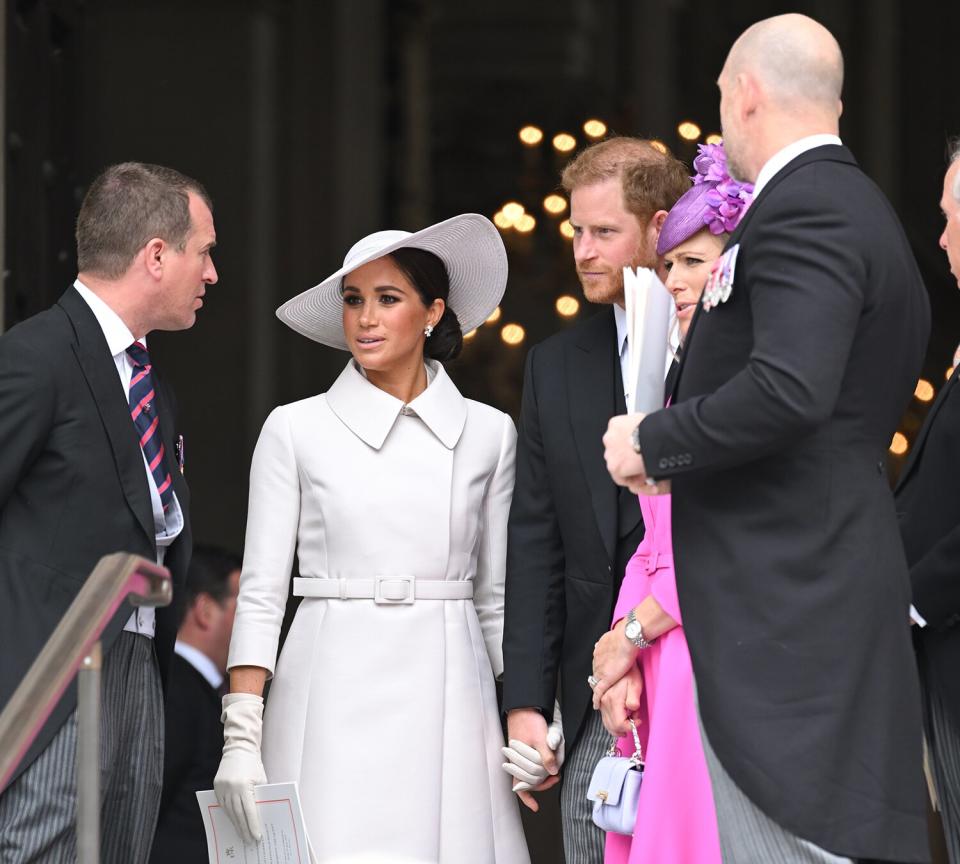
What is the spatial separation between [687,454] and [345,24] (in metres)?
7.49

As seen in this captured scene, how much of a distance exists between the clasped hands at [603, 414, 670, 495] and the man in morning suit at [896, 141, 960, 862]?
31.8 inches

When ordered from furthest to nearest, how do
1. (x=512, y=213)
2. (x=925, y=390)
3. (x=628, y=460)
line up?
(x=512, y=213), (x=925, y=390), (x=628, y=460)

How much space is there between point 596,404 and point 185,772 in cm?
170

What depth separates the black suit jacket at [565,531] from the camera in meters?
3.58

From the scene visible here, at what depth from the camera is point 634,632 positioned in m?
3.23

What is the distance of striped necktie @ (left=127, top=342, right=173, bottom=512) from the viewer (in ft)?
12.0

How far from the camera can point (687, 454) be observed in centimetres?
276

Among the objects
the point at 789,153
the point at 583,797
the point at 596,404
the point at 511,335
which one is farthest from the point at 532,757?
the point at 511,335

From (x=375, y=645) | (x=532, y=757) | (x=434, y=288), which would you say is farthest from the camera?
(x=434, y=288)

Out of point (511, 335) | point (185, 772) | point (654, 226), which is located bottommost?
point (185, 772)

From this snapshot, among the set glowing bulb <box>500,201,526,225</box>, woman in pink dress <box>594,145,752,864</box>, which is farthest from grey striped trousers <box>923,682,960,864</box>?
glowing bulb <box>500,201,526,225</box>

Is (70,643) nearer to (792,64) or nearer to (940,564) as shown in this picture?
(792,64)

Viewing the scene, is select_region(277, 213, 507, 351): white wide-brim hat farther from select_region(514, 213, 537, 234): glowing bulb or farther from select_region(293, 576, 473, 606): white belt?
select_region(514, 213, 537, 234): glowing bulb

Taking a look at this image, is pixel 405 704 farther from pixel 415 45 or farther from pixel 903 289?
pixel 415 45
